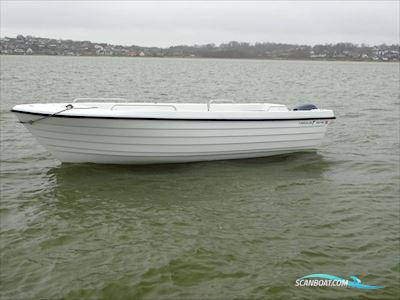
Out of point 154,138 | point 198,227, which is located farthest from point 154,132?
point 198,227

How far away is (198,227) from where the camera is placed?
5.27 meters

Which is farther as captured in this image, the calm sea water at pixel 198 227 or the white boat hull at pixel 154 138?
the white boat hull at pixel 154 138

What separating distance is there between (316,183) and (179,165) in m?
2.56

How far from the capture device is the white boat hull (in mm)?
6820

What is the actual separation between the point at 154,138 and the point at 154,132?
133 mm

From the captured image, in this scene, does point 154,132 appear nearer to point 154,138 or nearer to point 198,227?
point 154,138

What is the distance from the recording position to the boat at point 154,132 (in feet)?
22.0

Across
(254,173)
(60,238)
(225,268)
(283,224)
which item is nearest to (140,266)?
(225,268)

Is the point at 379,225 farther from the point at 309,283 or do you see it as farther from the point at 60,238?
the point at 60,238

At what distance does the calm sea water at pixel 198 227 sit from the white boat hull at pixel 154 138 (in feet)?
0.88

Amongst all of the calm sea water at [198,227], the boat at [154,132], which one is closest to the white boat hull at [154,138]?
the boat at [154,132]

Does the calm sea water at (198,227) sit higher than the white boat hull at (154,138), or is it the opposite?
the white boat hull at (154,138)

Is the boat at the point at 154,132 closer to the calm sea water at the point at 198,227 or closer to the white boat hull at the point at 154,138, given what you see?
the white boat hull at the point at 154,138

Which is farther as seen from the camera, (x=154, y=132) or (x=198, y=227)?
(x=154, y=132)
